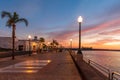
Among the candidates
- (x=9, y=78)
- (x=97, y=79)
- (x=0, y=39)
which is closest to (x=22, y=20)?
(x=9, y=78)

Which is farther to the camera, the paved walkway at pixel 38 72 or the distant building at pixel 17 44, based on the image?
the distant building at pixel 17 44

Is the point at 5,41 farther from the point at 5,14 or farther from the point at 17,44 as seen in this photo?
the point at 5,14

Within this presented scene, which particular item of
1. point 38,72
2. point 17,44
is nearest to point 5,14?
point 38,72

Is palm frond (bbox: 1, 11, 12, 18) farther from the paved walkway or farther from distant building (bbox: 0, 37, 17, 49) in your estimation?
distant building (bbox: 0, 37, 17, 49)

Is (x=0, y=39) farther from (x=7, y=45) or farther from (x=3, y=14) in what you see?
(x=3, y=14)

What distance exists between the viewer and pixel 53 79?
1806 cm

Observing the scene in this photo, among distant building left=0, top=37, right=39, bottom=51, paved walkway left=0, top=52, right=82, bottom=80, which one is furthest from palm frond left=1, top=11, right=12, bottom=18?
distant building left=0, top=37, right=39, bottom=51

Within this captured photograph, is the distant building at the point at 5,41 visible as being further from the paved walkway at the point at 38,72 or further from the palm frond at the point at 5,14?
the paved walkway at the point at 38,72

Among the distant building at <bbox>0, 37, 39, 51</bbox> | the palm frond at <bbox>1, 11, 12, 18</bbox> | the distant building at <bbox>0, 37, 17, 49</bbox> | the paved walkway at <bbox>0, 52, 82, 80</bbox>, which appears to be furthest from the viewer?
the distant building at <bbox>0, 37, 39, 51</bbox>

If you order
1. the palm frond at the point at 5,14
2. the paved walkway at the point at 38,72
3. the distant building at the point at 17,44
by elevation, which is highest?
the palm frond at the point at 5,14

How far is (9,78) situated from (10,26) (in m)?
29.5

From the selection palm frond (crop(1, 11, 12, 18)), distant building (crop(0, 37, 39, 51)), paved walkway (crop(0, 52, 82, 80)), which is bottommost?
paved walkway (crop(0, 52, 82, 80))

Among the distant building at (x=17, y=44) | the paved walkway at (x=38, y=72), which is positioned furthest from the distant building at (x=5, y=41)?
the paved walkway at (x=38, y=72)

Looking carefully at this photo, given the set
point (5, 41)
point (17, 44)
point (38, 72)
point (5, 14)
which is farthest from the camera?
point (17, 44)
